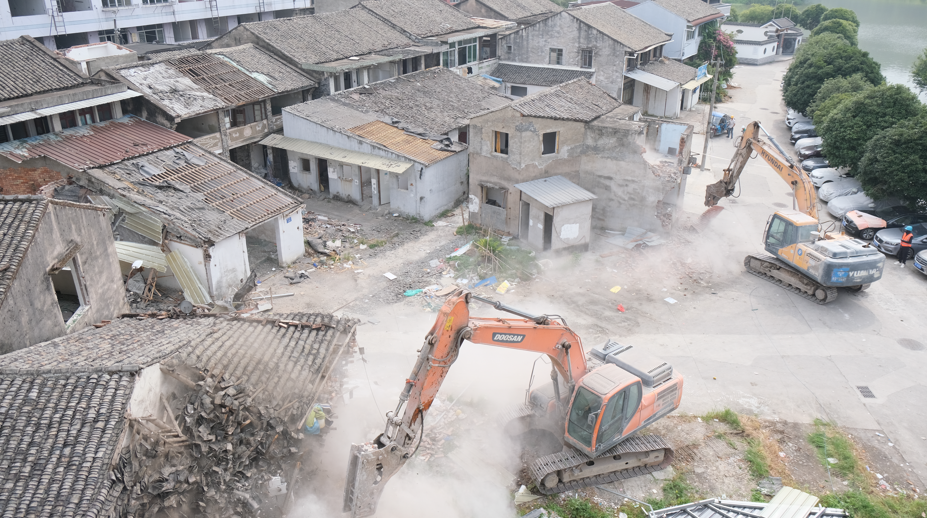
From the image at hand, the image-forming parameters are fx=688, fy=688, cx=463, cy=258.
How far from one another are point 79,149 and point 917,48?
242 feet

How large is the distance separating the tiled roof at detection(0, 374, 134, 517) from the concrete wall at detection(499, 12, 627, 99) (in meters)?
30.4

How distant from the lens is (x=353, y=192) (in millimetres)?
25172

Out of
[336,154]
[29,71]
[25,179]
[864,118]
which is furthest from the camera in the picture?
[864,118]

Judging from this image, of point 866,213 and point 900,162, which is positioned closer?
point 900,162

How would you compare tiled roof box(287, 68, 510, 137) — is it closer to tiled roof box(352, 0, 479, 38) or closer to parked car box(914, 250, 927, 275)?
tiled roof box(352, 0, 479, 38)

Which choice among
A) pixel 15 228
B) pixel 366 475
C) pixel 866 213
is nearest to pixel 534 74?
pixel 866 213

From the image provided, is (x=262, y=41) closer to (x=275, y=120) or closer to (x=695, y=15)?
(x=275, y=120)

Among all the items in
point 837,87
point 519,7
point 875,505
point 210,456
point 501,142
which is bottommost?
point 875,505

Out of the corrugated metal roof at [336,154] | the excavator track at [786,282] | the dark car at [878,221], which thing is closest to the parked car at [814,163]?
the dark car at [878,221]

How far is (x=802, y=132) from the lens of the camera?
3384cm

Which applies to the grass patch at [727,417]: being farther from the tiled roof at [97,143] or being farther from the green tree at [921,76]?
the green tree at [921,76]

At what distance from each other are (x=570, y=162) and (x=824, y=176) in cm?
1228

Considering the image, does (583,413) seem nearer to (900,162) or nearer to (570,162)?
(570,162)

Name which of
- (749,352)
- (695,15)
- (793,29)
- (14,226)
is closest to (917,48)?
(793,29)
